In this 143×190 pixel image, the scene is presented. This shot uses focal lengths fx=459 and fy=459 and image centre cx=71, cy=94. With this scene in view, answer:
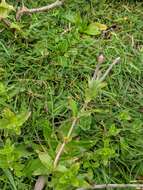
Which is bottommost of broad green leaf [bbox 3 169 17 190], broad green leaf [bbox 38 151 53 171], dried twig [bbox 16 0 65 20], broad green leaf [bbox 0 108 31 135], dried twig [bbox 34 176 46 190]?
dried twig [bbox 34 176 46 190]

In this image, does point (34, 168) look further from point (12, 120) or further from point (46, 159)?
point (12, 120)

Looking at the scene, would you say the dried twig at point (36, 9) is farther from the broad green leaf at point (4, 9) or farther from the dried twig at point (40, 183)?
the dried twig at point (40, 183)

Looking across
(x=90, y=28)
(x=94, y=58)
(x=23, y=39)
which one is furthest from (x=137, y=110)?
(x=23, y=39)

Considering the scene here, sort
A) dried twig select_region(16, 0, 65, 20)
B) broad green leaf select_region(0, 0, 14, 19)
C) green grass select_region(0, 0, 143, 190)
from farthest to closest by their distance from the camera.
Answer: dried twig select_region(16, 0, 65, 20) → broad green leaf select_region(0, 0, 14, 19) → green grass select_region(0, 0, 143, 190)

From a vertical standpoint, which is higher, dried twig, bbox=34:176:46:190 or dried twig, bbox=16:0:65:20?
dried twig, bbox=16:0:65:20

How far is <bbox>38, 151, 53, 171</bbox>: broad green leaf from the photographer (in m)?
1.65

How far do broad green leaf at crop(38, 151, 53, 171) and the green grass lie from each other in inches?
2.0

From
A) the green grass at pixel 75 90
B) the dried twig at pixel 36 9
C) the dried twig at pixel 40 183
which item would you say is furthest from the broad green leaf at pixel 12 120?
the dried twig at pixel 36 9

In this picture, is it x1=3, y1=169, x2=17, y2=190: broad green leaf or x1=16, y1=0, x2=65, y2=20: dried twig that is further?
x1=16, y1=0, x2=65, y2=20: dried twig

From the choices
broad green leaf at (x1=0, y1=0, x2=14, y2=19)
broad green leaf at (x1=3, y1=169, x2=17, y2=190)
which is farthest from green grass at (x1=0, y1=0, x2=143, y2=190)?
broad green leaf at (x1=0, y1=0, x2=14, y2=19)

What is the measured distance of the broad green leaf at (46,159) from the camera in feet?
5.42

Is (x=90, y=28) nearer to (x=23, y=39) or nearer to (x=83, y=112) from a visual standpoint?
(x=23, y=39)

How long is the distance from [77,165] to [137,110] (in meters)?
0.48

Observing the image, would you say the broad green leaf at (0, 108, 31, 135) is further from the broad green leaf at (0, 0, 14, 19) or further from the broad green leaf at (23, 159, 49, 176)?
the broad green leaf at (0, 0, 14, 19)
